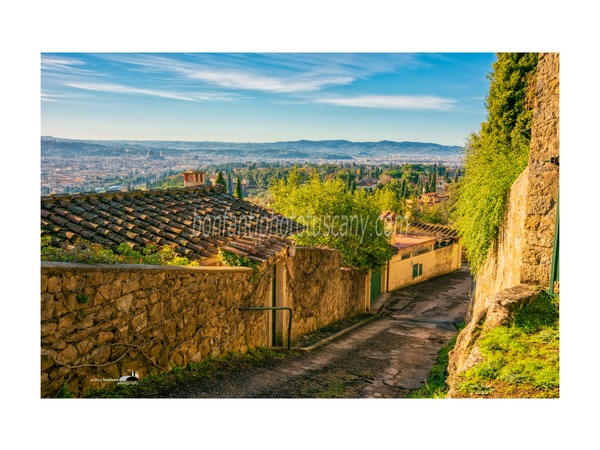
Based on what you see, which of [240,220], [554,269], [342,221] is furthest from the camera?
[342,221]

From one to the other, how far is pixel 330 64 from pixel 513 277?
3.65 metres

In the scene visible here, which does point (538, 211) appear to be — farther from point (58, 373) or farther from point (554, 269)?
point (58, 373)

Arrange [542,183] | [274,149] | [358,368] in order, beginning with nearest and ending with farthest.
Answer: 1. [542,183]
2. [274,149]
3. [358,368]

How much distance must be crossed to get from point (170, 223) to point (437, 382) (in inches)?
179

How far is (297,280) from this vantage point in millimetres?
10781

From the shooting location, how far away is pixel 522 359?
499 cm

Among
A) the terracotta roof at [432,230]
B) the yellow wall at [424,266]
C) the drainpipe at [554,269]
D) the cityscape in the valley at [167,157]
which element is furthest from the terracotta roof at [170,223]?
the terracotta roof at [432,230]

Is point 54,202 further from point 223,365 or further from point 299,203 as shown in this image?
point 299,203

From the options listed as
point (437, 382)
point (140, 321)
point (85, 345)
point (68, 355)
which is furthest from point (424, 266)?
point (68, 355)

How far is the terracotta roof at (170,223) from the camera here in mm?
6332

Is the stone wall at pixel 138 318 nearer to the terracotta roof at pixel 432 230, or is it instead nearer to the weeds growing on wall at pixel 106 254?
the weeds growing on wall at pixel 106 254

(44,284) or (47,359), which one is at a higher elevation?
(44,284)

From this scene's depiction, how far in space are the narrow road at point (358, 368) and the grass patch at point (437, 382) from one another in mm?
156

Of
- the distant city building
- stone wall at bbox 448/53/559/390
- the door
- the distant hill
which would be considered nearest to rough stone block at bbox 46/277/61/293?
the distant hill
